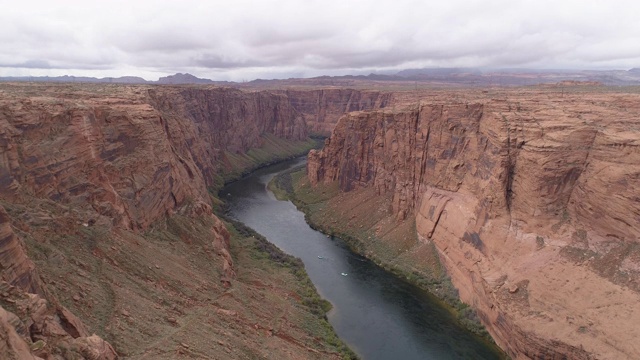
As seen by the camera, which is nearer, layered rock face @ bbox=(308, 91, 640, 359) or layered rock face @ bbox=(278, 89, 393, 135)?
layered rock face @ bbox=(308, 91, 640, 359)

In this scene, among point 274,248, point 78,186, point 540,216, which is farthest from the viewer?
point 274,248

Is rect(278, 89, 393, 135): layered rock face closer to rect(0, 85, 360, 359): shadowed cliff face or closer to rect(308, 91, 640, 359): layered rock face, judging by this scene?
rect(308, 91, 640, 359): layered rock face

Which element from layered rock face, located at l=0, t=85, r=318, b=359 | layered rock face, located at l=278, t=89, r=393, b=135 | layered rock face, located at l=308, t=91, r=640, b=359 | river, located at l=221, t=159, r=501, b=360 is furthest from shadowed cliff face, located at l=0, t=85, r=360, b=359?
layered rock face, located at l=278, t=89, r=393, b=135

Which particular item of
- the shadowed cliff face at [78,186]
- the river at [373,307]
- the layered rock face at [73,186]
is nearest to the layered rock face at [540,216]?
the river at [373,307]

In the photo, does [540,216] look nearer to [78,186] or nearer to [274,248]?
[274,248]

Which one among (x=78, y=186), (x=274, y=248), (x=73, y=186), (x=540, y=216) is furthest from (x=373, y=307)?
(x=73, y=186)

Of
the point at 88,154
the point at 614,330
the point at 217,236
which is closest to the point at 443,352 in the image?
the point at 614,330

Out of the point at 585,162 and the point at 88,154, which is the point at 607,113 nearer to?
the point at 585,162
